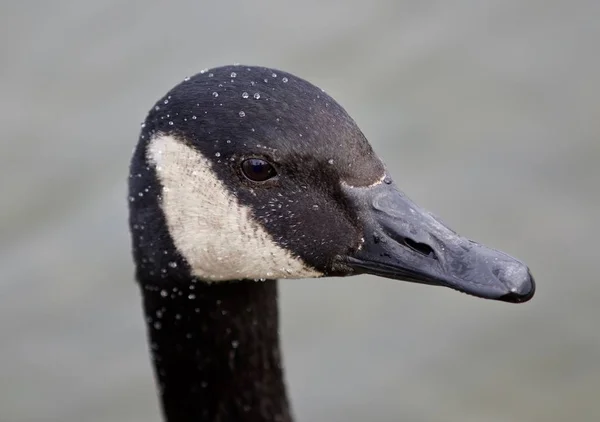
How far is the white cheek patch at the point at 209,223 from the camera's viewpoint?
11.9ft

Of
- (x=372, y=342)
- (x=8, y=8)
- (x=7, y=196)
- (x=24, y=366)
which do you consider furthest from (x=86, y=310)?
(x=8, y=8)

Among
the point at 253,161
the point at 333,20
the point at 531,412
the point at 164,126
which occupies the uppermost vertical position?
the point at 333,20

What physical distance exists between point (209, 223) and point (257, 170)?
0.28 meters

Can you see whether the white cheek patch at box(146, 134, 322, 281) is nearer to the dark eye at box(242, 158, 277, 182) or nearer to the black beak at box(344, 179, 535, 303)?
the dark eye at box(242, 158, 277, 182)

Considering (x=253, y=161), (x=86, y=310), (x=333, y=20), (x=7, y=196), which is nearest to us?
(x=253, y=161)

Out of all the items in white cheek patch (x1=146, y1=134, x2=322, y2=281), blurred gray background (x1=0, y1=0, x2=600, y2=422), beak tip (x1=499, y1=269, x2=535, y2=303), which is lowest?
beak tip (x1=499, y1=269, x2=535, y2=303)

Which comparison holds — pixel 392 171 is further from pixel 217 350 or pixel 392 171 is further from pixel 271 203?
pixel 271 203

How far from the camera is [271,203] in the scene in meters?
3.61

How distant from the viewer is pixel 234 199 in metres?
3.62

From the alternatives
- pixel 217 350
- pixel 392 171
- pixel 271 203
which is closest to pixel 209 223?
pixel 271 203

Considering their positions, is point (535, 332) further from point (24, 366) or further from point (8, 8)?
point (8, 8)

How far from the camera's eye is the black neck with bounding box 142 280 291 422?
4016 mm

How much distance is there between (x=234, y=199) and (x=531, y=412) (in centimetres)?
291

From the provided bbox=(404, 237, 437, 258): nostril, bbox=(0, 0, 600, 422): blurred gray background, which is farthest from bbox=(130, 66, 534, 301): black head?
bbox=(0, 0, 600, 422): blurred gray background
